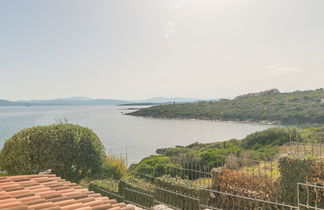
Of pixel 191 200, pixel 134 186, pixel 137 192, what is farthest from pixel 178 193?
pixel 134 186

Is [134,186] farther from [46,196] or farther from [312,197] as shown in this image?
[312,197]

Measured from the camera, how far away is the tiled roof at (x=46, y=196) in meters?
3.24

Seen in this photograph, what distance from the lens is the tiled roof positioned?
324 centimetres

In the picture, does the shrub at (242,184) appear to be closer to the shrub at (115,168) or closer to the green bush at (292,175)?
the green bush at (292,175)

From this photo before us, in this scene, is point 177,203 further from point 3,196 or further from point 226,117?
point 226,117

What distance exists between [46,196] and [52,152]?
5384 mm

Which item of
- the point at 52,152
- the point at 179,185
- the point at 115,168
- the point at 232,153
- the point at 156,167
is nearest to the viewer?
the point at 179,185

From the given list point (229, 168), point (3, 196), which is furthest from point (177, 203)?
point (3, 196)

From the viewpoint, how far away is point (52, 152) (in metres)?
8.60

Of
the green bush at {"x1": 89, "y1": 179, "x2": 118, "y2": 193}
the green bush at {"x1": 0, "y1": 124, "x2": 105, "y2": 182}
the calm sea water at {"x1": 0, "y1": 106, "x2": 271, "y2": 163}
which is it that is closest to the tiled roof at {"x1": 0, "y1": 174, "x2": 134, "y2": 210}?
the green bush at {"x1": 89, "y1": 179, "x2": 118, "y2": 193}

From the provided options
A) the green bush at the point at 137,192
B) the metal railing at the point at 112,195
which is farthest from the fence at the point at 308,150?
the metal railing at the point at 112,195

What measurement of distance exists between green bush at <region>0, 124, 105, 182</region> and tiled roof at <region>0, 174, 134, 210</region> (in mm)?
4319

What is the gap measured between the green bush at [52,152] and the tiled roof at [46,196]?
14.2 feet

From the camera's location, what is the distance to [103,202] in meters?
3.61
